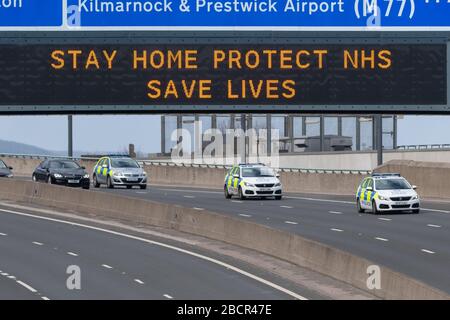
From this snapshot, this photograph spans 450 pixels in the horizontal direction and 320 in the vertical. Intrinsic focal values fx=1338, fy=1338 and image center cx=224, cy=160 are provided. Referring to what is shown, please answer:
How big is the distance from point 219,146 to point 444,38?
100921 mm

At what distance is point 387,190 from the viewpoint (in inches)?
1716

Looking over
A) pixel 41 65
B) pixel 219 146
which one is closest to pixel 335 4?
pixel 41 65

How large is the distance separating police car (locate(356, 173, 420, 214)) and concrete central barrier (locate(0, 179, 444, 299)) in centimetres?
751

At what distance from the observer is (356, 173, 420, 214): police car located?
4356cm

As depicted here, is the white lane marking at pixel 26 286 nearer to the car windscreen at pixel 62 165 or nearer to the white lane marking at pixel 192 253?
the white lane marking at pixel 192 253

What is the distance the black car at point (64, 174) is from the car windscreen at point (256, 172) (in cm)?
966

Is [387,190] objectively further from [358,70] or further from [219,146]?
[219,146]

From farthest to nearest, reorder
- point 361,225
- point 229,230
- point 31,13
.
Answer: point 361,225 < point 229,230 < point 31,13

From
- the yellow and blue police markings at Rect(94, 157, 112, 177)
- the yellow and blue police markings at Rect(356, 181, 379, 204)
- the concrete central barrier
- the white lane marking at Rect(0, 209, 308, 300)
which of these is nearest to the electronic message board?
the concrete central barrier

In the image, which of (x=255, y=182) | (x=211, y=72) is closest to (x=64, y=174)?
(x=255, y=182)

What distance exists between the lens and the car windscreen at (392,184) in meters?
44.0

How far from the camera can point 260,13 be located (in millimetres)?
30859

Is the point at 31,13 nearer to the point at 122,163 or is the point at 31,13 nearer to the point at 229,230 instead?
the point at 229,230

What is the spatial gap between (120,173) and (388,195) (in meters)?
20.9
